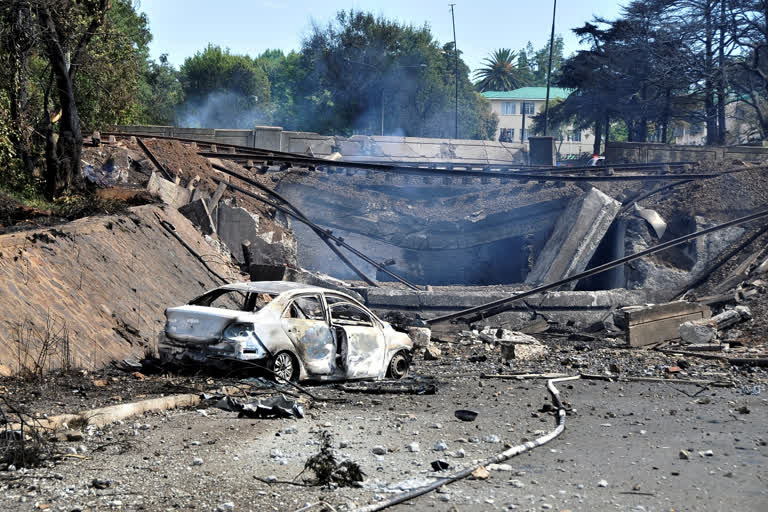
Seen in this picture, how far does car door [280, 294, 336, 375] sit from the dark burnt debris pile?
32mm

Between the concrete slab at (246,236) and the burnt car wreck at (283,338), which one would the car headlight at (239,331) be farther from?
the concrete slab at (246,236)

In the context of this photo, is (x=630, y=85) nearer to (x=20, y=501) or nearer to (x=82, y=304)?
(x=82, y=304)

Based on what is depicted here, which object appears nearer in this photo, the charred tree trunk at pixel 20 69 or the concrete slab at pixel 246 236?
the charred tree trunk at pixel 20 69

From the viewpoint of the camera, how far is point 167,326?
10211 millimetres

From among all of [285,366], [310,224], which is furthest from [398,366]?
[310,224]

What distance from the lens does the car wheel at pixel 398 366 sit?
1196 cm

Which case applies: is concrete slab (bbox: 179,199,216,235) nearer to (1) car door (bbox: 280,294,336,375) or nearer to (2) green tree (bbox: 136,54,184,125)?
(1) car door (bbox: 280,294,336,375)

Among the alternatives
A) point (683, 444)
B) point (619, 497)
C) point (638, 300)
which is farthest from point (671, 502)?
point (638, 300)

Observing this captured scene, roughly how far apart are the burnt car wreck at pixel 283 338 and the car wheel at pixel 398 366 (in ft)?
0.07

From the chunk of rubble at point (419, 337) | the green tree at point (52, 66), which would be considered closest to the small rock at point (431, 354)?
the chunk of rubble at point (419, 337)

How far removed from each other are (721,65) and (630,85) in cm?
1044

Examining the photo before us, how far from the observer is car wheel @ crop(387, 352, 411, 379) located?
11961mm

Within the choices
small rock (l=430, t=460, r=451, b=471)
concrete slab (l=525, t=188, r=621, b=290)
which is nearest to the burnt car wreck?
small rock (l=430, t=460, r=451, b=471)

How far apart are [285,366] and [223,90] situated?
76468 mm
